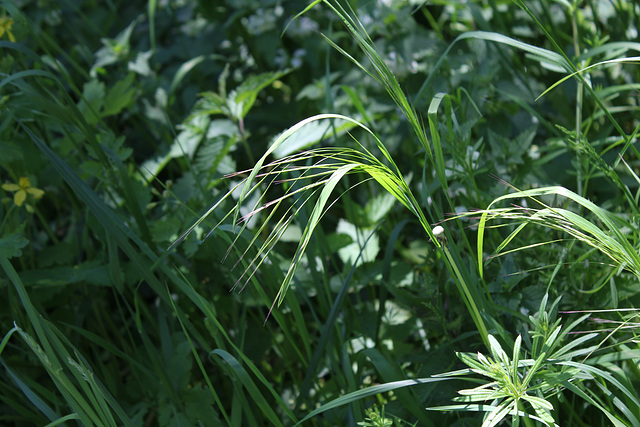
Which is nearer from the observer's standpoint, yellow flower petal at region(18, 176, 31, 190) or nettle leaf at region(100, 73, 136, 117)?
yellow flower petal at region(18, 176, 31, 190)

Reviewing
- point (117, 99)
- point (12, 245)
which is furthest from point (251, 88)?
point (12, 245)

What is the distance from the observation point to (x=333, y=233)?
148 centimetres

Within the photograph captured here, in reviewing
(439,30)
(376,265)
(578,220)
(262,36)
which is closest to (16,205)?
(376,265)

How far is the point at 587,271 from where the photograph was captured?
1073mm

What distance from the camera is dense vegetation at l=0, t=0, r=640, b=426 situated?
86 centimetres

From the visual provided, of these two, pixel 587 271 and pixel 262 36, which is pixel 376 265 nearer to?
pixel 587 271

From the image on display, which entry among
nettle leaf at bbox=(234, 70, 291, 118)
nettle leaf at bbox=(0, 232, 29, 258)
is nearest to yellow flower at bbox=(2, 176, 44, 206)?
nettle leaf at bbox=(0, 232, 29, 258)

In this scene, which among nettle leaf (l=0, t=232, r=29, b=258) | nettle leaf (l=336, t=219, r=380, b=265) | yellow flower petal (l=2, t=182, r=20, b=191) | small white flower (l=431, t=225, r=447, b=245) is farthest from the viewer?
nettle leaf (l=336, t=219, r=380, b=265)

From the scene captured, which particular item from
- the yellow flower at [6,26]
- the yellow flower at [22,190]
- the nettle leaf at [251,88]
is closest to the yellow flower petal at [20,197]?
the yellow flower at [22,190]

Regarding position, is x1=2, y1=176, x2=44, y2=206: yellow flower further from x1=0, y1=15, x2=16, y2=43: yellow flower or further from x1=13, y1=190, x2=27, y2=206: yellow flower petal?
x1=0, y1=15, x2=16, y2=43: yellow flower

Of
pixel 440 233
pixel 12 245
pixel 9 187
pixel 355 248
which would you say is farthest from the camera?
pixel 355 248

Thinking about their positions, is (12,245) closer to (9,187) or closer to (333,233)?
(9,187)

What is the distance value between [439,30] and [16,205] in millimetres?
1249

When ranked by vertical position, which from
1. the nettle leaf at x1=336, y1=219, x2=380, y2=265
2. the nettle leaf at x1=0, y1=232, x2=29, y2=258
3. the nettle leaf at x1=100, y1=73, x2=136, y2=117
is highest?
the nettle leaf at x1=100, y1=73, x2=136, y2=117
